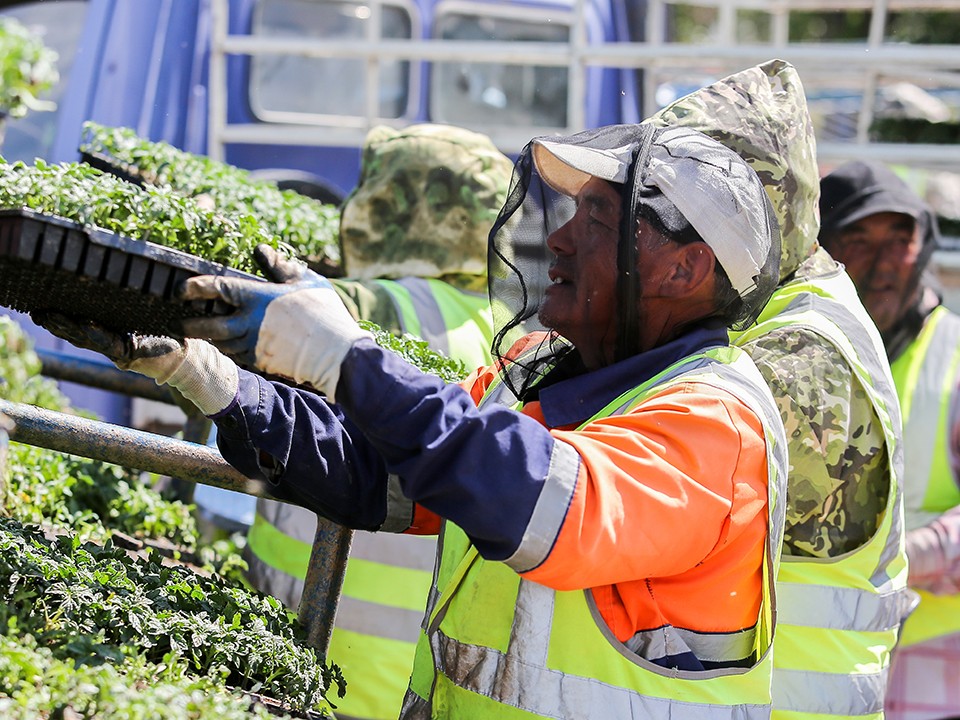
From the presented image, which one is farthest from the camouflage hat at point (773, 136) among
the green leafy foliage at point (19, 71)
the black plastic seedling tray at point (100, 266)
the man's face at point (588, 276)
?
the green leafy foliage at point (19, 71)

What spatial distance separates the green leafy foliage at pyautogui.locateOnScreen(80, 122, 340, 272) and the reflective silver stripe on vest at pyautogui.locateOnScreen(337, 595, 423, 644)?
42.7 inches

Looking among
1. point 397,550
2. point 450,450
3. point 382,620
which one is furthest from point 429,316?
point 450,450

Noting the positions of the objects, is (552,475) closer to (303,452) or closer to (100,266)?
(303,452)

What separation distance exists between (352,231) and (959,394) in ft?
6.77

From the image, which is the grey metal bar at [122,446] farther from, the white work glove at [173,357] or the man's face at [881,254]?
the man's face at [881,254]

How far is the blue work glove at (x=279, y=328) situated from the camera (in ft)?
6.01

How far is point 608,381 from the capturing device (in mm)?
2146

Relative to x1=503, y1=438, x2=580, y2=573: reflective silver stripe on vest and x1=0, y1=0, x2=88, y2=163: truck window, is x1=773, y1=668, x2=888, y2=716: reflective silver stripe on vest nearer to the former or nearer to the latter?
x1=503, y1=438, x2=580, y2=573: reflective silver stripe on vest

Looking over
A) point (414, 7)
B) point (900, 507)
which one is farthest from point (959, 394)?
point (414, 7)

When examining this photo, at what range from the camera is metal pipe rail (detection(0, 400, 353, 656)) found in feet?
7.51

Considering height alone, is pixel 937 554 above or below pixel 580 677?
below

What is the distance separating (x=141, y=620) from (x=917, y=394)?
9.54 ft

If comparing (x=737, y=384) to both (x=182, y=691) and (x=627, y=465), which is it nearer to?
(x=627, y=465)

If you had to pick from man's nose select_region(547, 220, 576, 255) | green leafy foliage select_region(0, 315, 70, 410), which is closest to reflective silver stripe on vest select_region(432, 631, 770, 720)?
man's nose select_region(547, 220, 576, 255)
